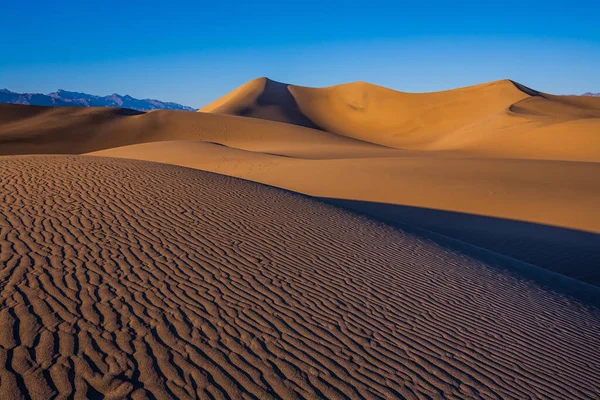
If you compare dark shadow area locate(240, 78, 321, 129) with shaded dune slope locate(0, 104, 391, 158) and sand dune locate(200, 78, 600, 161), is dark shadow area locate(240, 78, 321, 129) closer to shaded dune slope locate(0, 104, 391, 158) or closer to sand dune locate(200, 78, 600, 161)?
sand dune locate(200, 78, 600, 161)

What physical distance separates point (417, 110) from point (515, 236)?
7232cm

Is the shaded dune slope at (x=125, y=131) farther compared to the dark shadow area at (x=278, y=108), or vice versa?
the dark shadow area at (x=278, y=108)

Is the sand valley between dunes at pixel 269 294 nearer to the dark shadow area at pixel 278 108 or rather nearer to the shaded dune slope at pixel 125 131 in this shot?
the shaded dune slope at pixel 125 131

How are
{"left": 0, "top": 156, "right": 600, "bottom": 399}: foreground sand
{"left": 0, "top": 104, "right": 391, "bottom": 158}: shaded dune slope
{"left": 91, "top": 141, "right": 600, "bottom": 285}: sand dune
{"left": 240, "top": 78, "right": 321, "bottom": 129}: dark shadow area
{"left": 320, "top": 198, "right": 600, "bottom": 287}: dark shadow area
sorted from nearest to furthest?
1. {"left": 0, "top": 156, "right": 600, "bottom": 399}: foreground sand
2. {"left": 320, "top": 198, "right": 600, "bottom": 287}: dark shadow area
3. {"left": 91, "top": 141, "right": 600, "bottom": 285}: sand dune
4. {"left": 0, "top": 104, "right": 391, "bottom": 158}: shaded dune slope
5. {"left": 240, "top": 78, "right": 321, "bottom": 129}: dark shadow area

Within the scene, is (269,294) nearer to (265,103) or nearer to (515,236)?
(515,236)

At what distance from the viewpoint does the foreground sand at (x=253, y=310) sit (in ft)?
13.8

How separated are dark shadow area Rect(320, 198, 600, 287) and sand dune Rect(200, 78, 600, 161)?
3089 cm

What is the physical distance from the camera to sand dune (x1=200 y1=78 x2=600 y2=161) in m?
53.8

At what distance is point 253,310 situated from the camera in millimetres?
5496

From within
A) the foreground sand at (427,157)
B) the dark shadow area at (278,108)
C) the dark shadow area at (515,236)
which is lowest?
the dark shadow area at (515,236)

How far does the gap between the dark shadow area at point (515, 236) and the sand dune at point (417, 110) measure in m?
30.9

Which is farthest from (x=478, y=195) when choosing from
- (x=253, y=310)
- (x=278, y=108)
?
(x=278, y=108)

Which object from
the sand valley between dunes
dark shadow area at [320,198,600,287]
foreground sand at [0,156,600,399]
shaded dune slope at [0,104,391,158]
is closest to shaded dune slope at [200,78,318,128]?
shaded dune slope at [0,104,391,158]

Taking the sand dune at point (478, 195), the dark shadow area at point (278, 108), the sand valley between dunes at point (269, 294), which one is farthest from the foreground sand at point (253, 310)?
the dark shadow area at point (278, 108)
